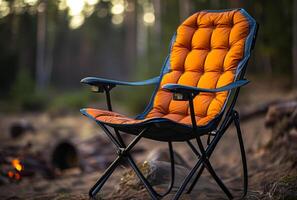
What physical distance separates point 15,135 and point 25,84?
566cm

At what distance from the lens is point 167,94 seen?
9.91ft

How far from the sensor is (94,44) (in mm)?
26547

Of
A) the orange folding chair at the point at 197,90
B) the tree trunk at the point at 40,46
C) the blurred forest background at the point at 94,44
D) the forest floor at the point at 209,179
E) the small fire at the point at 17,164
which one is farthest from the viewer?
the tree trunk at the point at 40,46

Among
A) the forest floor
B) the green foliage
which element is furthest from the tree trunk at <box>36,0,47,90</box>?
the forest floor

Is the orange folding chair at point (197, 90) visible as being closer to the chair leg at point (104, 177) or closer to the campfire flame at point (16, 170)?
the chair leg at point (104, 177)

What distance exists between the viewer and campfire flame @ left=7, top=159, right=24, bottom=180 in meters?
4.10

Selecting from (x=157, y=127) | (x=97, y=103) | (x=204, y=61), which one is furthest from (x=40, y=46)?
(x=157, y=127)

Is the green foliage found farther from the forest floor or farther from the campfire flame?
the campfire flame

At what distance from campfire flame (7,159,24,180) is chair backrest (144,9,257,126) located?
5.83ft

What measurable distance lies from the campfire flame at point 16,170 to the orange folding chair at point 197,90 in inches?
67.6

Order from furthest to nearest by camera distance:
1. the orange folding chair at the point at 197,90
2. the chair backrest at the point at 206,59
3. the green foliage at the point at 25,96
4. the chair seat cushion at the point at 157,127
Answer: the green foliage at the point at 25,96
the chair backrest at the point at 206,59
the orange folding chair at the point at 197,90
the chair seat cushion at the point at 157,127

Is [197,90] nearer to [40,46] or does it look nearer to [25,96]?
[25,96]

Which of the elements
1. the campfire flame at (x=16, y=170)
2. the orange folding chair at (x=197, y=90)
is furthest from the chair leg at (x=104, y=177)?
the campfire flame at (x=16, y=170)

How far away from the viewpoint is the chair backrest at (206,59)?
9.01 ft
